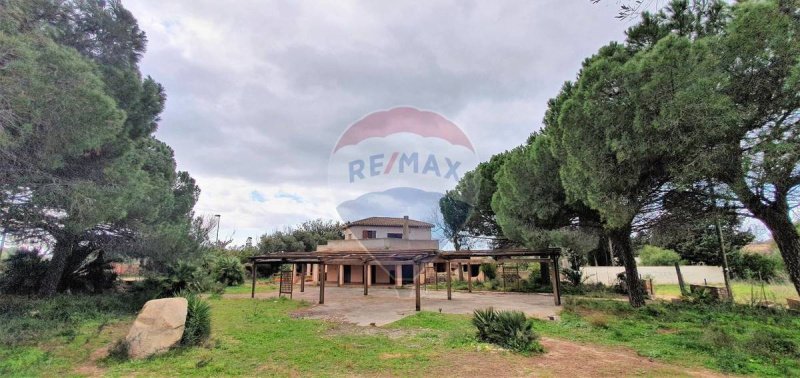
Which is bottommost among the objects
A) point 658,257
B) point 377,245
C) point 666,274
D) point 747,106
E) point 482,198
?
point 666,274

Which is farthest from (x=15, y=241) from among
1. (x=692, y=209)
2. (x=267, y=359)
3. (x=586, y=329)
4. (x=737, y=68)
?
(x=692, y=209)

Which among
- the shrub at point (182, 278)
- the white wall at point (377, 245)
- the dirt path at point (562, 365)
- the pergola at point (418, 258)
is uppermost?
the white wall at point (377, 245)

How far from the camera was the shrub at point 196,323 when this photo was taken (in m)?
7.73

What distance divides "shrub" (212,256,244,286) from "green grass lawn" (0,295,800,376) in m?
14.8

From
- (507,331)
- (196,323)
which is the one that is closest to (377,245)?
(196,323)

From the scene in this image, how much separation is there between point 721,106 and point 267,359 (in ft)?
31.1

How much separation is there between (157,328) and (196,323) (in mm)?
884

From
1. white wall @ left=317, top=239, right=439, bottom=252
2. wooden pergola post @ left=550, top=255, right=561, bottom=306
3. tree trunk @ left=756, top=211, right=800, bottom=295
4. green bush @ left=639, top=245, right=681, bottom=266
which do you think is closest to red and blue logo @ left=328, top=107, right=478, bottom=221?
wooden pergola post @ left=550, top=255, right=561, bottom=306

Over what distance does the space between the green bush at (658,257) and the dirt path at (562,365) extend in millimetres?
25621

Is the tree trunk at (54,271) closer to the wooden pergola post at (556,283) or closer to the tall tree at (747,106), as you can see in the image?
the wooden pergola post at (556,283)

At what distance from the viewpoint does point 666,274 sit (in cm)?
2469

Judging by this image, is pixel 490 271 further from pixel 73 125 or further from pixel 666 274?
pixel 73 125

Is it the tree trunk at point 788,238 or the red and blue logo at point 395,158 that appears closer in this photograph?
the tree trunk at point 788,238

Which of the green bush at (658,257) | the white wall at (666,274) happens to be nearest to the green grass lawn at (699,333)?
the white wall at (666,274)
